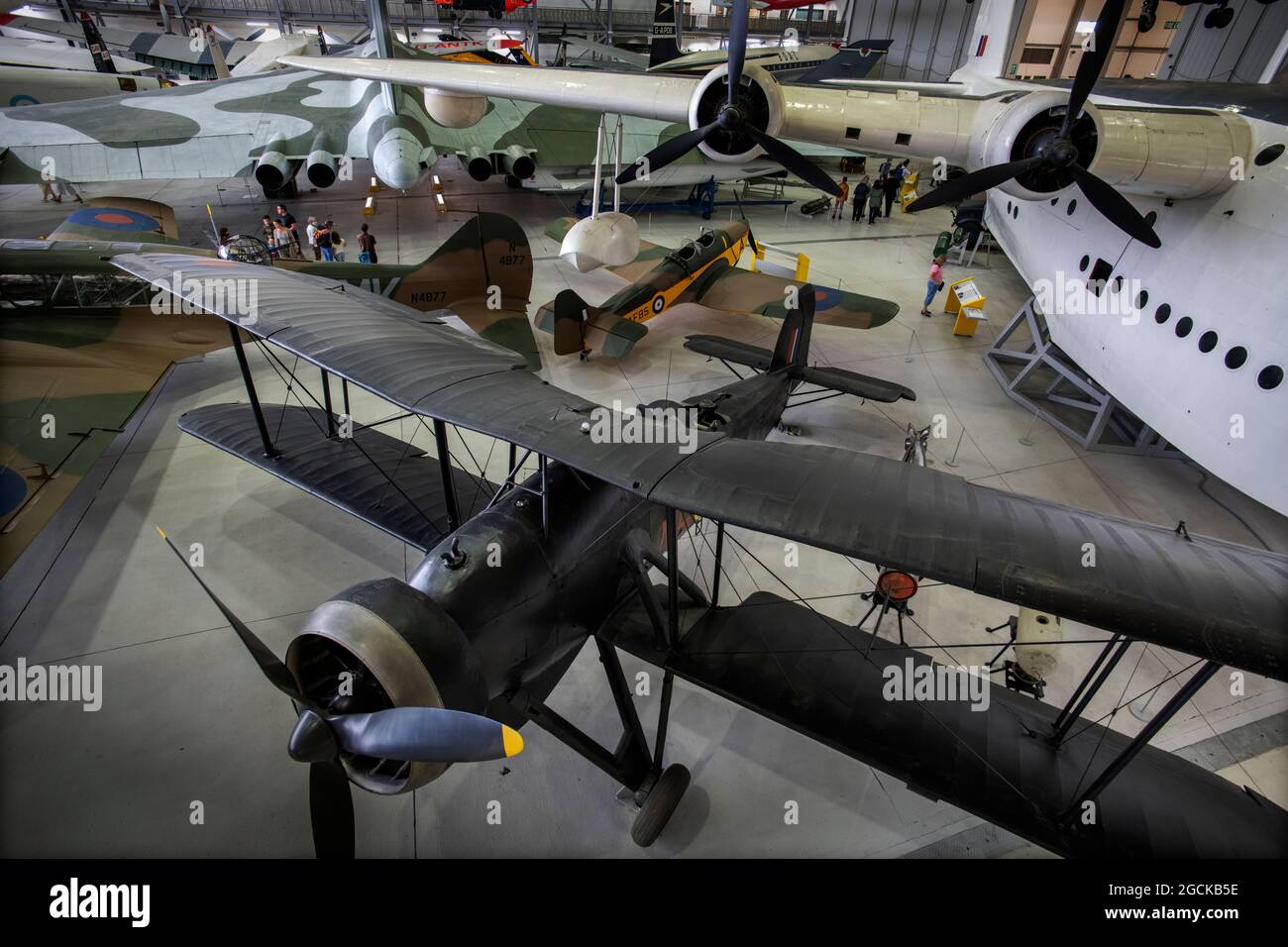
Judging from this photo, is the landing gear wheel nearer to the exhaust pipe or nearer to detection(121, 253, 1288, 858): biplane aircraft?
detection(121, 253, 1288, 858): biplane aircraft

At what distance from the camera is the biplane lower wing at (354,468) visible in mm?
5402

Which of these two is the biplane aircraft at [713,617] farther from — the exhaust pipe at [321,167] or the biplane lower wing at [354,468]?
the exhaust pipe at [321,167]

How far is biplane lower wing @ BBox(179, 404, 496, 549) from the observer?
5402 millimetres

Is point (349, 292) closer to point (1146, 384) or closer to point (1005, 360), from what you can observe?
point (1146, 384)

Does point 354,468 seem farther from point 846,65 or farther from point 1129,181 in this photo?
point 846,65

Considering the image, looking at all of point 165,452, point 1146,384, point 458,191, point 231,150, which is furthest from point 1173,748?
point 458,191

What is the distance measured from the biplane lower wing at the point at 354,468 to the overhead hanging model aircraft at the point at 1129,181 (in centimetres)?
495

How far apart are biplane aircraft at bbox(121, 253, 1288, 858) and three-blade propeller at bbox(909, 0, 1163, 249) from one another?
4.30 meters

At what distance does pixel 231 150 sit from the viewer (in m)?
13.5

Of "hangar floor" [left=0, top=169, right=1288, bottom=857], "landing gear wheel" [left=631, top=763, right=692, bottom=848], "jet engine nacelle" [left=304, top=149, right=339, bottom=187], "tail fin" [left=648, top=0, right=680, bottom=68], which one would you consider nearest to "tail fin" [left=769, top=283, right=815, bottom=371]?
"hangar floor" [left=0, top=169, right=1288, bottom=857]

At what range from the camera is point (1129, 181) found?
21.1ft

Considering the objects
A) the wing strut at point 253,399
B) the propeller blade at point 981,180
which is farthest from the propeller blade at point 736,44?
the wing strut at point 253,399

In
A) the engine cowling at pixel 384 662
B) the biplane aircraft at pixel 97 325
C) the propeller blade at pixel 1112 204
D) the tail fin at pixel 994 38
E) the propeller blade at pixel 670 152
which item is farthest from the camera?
the tail fin at pixel 994 38

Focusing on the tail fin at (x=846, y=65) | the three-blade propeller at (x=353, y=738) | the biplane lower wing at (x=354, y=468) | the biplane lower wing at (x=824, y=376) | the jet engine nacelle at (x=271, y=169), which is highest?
the tail fin at (x=846, y=65)
